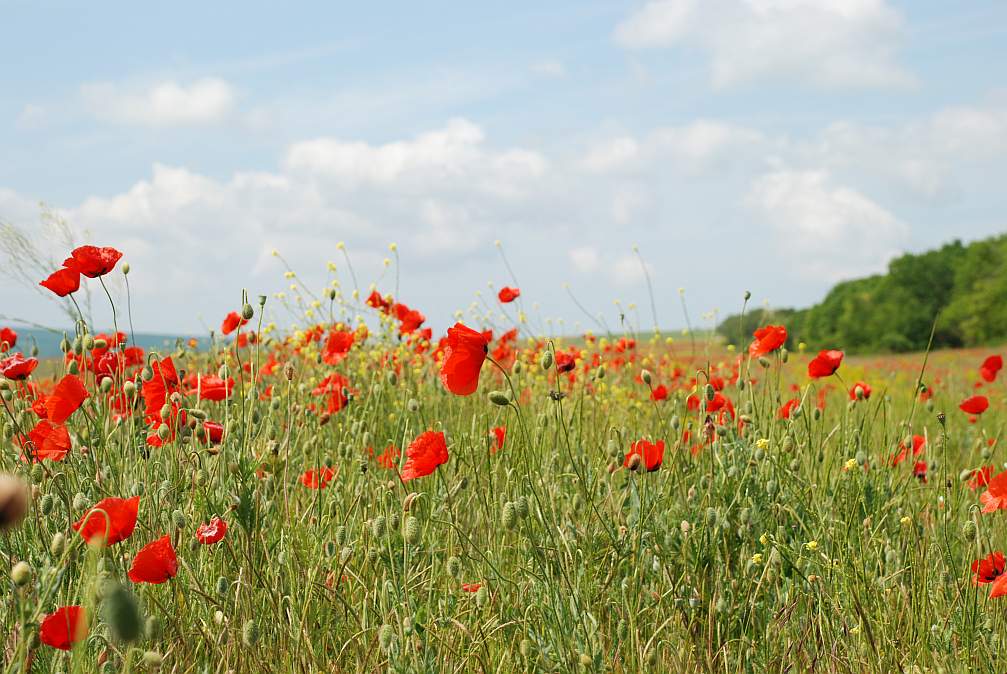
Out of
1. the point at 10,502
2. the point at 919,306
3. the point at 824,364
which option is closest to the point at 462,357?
the point at 10,502

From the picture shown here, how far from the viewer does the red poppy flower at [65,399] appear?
2152mm

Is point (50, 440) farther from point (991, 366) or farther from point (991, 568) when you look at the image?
point (991, 366)

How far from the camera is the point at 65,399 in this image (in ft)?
7.13

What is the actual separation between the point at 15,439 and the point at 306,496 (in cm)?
87

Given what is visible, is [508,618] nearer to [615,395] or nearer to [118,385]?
[118,385]

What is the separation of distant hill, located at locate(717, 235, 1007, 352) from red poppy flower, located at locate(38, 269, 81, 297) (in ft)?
115

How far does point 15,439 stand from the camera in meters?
2.67

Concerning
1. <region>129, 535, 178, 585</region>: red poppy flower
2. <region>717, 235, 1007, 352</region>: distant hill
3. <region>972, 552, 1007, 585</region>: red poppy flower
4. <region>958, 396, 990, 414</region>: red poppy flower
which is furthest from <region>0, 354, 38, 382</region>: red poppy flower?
<region>717, 235, 1007, 352</region>: distant hill

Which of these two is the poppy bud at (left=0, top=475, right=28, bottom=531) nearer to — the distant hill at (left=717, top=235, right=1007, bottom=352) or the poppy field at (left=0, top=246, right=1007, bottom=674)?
the poppy field at (left=0, top=246, right=1007, bottom=674)

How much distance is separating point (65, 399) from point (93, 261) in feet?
1.36

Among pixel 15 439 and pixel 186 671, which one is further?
pixel 15 439

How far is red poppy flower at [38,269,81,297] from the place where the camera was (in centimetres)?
239

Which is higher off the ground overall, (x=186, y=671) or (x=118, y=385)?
(x=118, y=385)

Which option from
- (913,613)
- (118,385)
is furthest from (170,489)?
(913,613)
